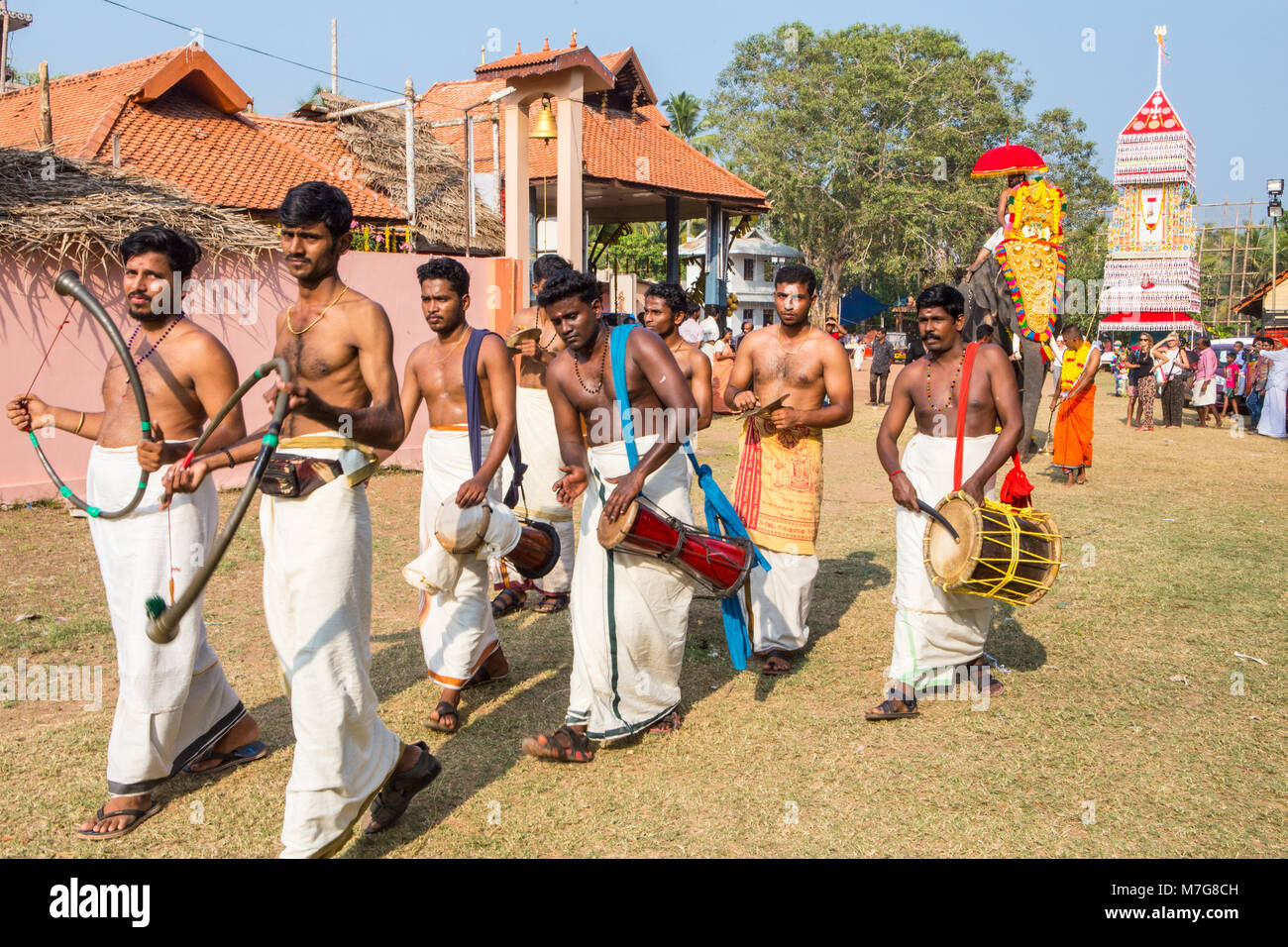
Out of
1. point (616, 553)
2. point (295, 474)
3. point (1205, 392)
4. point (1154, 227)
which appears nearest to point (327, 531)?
point (295, 474)

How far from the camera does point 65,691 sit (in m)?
5.09

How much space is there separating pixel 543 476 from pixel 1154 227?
2506cm

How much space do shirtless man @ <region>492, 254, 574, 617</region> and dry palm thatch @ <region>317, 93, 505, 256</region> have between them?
1165cm

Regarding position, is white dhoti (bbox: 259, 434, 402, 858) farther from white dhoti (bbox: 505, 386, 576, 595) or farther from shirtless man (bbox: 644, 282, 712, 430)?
white dhoti (bbox: 505, 386, 576, 595)

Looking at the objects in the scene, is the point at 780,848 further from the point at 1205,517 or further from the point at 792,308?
the point at 1205,517

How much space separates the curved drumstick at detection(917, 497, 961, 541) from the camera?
471 cm

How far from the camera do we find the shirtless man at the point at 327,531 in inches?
131

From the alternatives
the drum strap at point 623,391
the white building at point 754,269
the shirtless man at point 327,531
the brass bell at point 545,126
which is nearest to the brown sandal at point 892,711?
the drum strap at point 623,391

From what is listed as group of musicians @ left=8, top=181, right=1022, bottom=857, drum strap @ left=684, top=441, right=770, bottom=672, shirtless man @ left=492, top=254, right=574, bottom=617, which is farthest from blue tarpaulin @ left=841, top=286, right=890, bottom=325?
drum strap @ left=684, top=441, right=770, bottom=672

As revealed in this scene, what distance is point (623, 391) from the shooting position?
14.4 feet

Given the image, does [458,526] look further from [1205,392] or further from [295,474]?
[1205,392]

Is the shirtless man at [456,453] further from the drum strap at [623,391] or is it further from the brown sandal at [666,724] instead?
the brown sandal at [666,724]

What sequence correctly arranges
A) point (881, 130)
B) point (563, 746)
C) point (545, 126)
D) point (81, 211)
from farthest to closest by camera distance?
point (881, 130) → point (545, 126) → point (81, 211) → point (563, 746)
